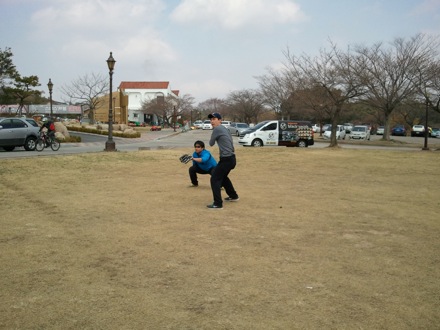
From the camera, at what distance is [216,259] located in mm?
4277

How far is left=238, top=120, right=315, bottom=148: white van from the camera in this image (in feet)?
82.1

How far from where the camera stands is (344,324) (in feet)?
9.73

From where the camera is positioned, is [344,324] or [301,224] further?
[301,224]

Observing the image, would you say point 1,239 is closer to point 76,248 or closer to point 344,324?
point 76,248

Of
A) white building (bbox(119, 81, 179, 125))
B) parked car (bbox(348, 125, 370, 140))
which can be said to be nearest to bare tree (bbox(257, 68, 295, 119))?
parked car (bbox(348, 125, 370, 140))

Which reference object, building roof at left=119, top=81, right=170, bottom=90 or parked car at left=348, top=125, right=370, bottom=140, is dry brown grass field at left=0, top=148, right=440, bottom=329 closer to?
parked car at left=348, top=125, right=370, bottom=140

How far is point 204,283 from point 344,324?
1.24 meters

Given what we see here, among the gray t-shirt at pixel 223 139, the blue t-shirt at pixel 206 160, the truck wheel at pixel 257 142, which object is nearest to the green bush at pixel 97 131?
the truck wheel at pixel 257 142

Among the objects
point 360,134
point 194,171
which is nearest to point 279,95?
point 360,134

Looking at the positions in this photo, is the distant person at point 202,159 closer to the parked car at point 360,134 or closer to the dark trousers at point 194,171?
the dark trousers at point 194,171

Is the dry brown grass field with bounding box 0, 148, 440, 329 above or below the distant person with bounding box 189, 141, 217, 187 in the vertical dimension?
below

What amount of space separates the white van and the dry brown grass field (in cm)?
1621

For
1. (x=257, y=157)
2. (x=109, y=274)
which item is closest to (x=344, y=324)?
(x=109, y=274)

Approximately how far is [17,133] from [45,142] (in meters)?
1.37
